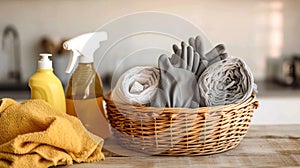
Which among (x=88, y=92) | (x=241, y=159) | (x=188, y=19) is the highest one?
(x=188, y=19)

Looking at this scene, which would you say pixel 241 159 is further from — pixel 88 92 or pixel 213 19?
pixel 213 19

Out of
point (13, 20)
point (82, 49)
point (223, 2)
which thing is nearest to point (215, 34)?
point (223, 2)

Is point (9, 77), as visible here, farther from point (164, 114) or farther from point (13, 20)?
point (164, 114)

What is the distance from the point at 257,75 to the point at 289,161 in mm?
2015

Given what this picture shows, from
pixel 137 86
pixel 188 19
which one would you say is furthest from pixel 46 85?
pixel 188 19

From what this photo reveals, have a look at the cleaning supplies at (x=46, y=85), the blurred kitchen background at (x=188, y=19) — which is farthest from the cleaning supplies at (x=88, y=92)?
the blurred kitchen background at (x=188, y=19)

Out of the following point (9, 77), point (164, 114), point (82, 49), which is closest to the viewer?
point (164, 114)

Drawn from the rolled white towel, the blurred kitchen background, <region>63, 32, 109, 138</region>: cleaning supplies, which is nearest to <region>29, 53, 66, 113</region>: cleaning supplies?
<region>63, 32, 109, 138</region>: cleaning supplies

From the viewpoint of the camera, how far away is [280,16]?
288 cm

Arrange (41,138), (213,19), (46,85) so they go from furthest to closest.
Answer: (213,19) → (46,85) → (41,138)

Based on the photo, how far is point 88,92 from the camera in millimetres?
1085

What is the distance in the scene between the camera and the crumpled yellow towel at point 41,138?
0.87 m

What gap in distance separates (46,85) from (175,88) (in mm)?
298

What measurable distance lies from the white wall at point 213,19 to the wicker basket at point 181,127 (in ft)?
6.35
